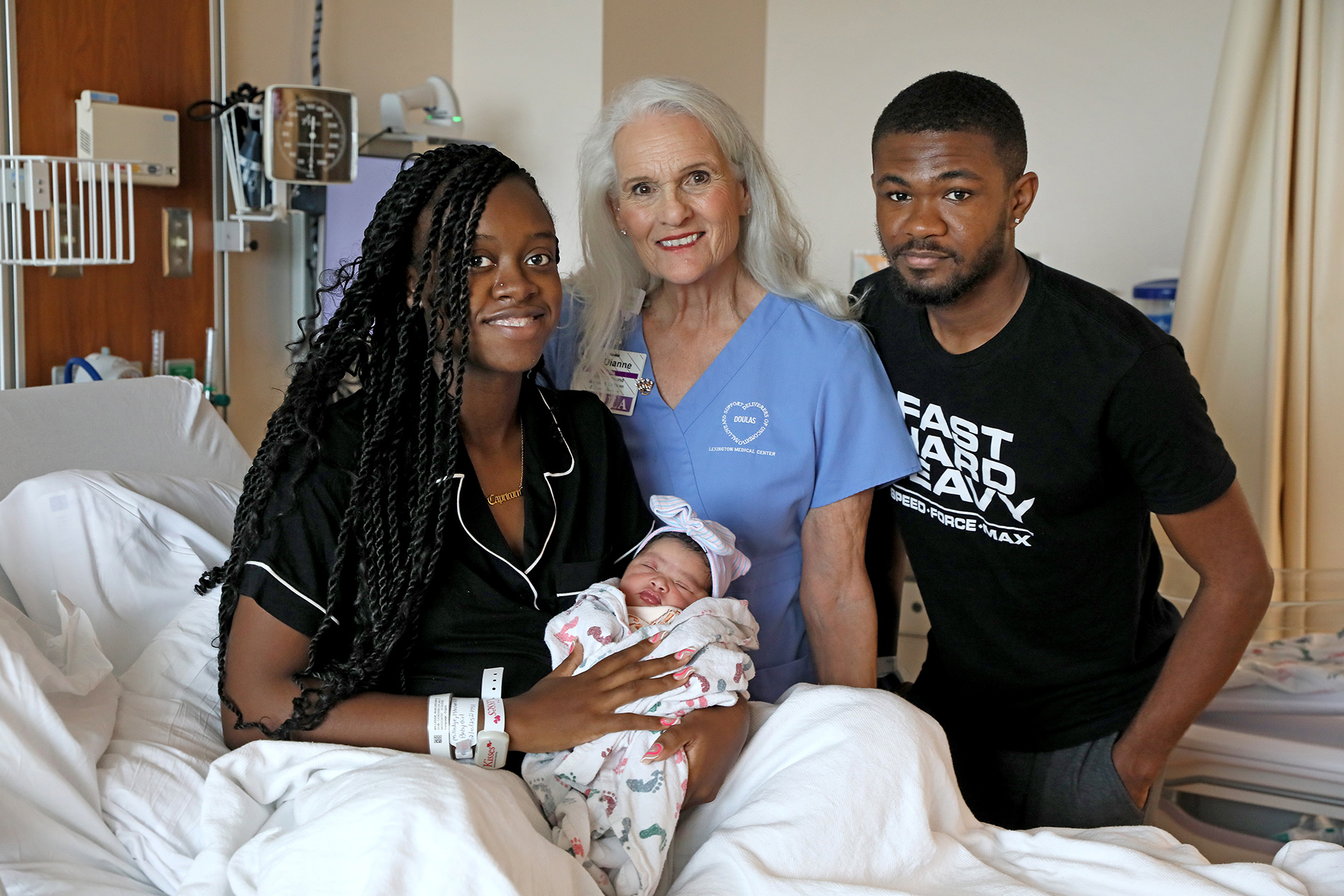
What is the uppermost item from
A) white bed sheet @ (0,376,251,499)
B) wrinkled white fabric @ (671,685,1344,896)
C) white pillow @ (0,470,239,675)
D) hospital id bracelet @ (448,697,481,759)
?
white bed sheet @ (0,376,251,499)

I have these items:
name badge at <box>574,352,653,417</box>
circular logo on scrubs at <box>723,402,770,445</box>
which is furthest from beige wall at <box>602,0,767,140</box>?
circular logo on scrubs at <box>723,402,770,445</box>

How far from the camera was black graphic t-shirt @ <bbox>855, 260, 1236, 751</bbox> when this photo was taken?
1.65 m

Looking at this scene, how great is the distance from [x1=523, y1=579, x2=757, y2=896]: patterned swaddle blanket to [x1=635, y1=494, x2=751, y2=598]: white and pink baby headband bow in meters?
0.06

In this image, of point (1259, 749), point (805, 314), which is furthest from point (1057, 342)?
point (1259, 749)

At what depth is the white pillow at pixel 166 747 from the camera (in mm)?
1354

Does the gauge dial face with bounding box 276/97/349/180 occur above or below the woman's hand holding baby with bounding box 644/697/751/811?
above

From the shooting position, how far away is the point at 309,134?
2695 millimetres

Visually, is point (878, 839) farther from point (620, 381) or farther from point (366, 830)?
point (620, 381)

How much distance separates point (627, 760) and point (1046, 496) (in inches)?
30.4

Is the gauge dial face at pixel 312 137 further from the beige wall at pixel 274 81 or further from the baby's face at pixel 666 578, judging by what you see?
the baby's face at pixel 666 578

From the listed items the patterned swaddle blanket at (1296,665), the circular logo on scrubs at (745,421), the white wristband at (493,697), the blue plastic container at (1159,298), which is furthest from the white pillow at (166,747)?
the blue plastic container at (1159,298)

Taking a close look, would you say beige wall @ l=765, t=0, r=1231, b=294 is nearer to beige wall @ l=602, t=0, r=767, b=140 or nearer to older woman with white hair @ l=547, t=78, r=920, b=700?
beige wall @ l=602, t=0, r=767, b=140

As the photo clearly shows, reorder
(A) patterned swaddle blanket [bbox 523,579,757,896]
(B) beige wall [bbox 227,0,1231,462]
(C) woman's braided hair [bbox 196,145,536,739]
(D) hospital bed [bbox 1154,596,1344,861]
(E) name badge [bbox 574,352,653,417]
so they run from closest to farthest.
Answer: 1. (A) patterned swaddle blanket [bbox 523,579,757,896]
2. (C) woman's braided hair [bbox 196,145,536,739]
3. (E) name badge [bbox 574,352,653,417]
4. (D) hospital bed [bbox 1154,596,1344,861]
5. (B) beige wall [bbox 227,0,1231,462]

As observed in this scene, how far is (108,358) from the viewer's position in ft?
8.23
